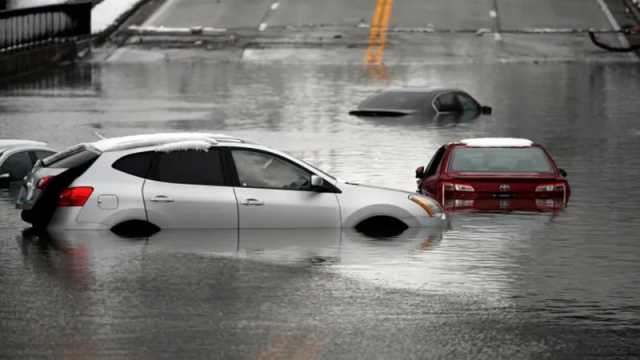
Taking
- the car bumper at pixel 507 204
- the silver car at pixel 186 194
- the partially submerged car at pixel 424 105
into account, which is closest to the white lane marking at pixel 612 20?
the partially submerged car at pixel 424 105

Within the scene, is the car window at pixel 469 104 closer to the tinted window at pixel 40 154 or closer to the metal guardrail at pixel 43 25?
the metal guardrail at pixel 43 25

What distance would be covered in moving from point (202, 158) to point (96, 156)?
115 cm

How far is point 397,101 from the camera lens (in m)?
46.2

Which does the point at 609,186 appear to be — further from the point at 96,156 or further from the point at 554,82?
→ the point at 554,82

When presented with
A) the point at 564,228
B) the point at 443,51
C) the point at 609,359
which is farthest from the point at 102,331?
the point at 443,51

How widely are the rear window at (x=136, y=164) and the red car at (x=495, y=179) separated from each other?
18.8ft

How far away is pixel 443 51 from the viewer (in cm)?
6369

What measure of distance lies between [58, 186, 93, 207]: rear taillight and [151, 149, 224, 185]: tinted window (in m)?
0.77

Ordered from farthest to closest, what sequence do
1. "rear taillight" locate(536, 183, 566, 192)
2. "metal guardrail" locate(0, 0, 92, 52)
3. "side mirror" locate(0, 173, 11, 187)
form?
"metal guardrail" locate(0, 0, 92, 52)
"side mirror" locate(0, 173, 11, 187)
"rear taillight" locate(536, 183, 566, 192)

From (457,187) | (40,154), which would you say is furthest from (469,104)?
(457,187)

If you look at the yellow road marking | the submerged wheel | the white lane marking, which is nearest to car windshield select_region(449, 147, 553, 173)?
the submerged wheel

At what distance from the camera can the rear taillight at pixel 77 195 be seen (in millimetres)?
18312

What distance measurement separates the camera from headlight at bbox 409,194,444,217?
63.8ft

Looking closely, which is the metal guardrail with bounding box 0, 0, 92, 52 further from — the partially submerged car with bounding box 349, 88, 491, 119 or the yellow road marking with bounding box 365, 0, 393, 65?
the partially submerged car with bounding box 349, 88, 491, 119
